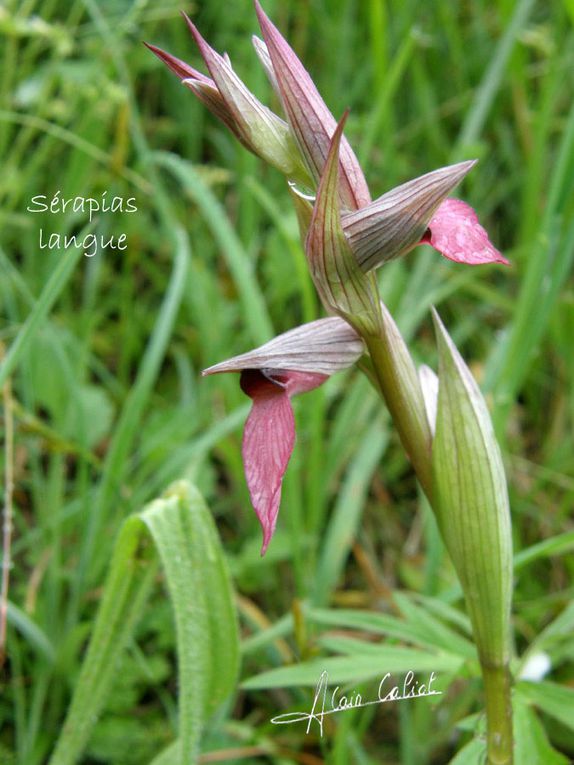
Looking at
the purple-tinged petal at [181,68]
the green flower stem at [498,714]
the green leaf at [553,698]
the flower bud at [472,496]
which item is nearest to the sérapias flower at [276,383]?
the flower bud at [472,496]

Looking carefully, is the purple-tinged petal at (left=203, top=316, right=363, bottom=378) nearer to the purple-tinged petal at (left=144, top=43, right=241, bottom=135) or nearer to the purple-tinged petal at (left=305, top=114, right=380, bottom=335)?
the purple-tinged petal at (left=305, top=114, right=380, bottom=335)

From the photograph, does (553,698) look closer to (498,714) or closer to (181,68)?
(498,714)

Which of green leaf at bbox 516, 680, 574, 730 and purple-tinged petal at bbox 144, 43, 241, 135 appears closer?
purple-tinged petal at bbox 144, 43, 241, 135

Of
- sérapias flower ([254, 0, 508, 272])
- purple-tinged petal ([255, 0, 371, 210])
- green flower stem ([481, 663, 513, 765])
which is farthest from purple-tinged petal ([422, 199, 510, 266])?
green flower stem ([481, 663, 513, 765])

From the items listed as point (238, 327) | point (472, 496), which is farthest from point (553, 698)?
point (238, 327)

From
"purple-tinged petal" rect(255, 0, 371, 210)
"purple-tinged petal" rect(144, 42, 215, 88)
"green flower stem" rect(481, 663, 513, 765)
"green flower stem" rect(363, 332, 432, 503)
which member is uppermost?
"purple-tinged petal" rect(144, 42, 215, 88)

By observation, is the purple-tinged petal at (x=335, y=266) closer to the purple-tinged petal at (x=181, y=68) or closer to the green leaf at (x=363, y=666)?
the purple-tinged petal at (x=181, y=68)
